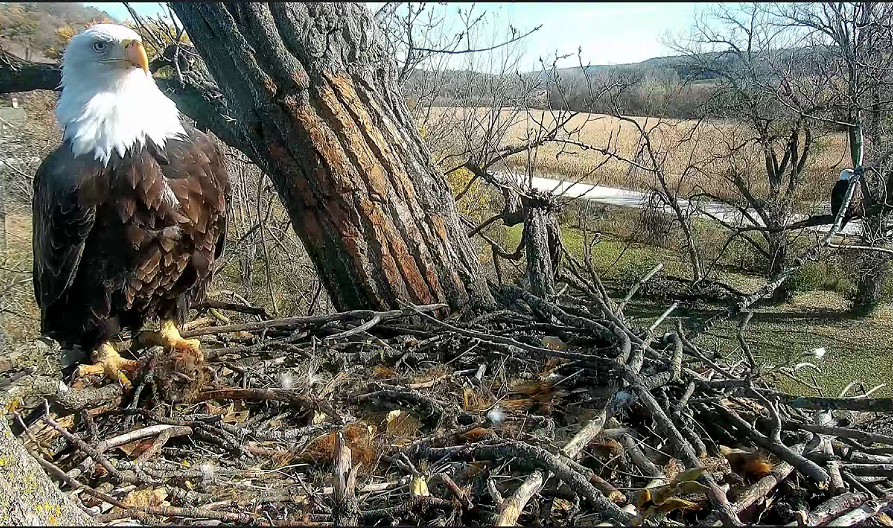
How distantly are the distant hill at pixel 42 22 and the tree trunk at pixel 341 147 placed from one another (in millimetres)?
478

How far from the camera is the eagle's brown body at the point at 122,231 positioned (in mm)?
2072

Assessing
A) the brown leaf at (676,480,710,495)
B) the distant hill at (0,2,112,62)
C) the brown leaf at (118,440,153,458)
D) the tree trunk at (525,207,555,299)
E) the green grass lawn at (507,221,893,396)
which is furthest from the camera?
the green grass lawn at (507,221,893,396)

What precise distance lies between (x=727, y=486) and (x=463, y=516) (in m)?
0.58

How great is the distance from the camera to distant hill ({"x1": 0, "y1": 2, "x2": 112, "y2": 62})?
243cm

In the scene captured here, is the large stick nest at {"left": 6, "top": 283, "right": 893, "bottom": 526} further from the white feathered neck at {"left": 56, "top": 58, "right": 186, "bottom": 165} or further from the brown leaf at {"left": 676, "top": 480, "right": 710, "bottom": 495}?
the white feathered neck at {"left": 56, "top": 58, "right": 186, "bottom": 165}

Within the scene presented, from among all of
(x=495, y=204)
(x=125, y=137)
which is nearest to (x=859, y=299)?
(x=495, y=204)

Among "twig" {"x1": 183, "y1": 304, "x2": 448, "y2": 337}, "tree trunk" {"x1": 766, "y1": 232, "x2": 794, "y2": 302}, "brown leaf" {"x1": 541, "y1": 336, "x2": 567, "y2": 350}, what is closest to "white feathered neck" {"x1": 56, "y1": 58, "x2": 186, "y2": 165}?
"twig" {"x1": 183, "y1": 304, "x2": 448, "y2": 337}

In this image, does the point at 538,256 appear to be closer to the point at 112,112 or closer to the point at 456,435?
the point at 456,435

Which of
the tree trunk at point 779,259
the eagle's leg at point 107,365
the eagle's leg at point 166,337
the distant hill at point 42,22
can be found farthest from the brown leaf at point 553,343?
the tree trunk at point 779,259

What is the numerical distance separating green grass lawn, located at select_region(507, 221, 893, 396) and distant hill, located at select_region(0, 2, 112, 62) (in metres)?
7.29

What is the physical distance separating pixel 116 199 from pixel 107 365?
631 mm

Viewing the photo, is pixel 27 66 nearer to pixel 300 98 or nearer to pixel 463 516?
pixel 300 98

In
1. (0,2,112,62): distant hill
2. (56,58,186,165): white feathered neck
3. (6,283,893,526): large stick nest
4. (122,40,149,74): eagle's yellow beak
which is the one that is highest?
(0,2,112,62): distant hill

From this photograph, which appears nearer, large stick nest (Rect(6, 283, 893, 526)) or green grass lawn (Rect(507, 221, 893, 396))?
large stick nest (Rect(6, 283, 893, 526))
